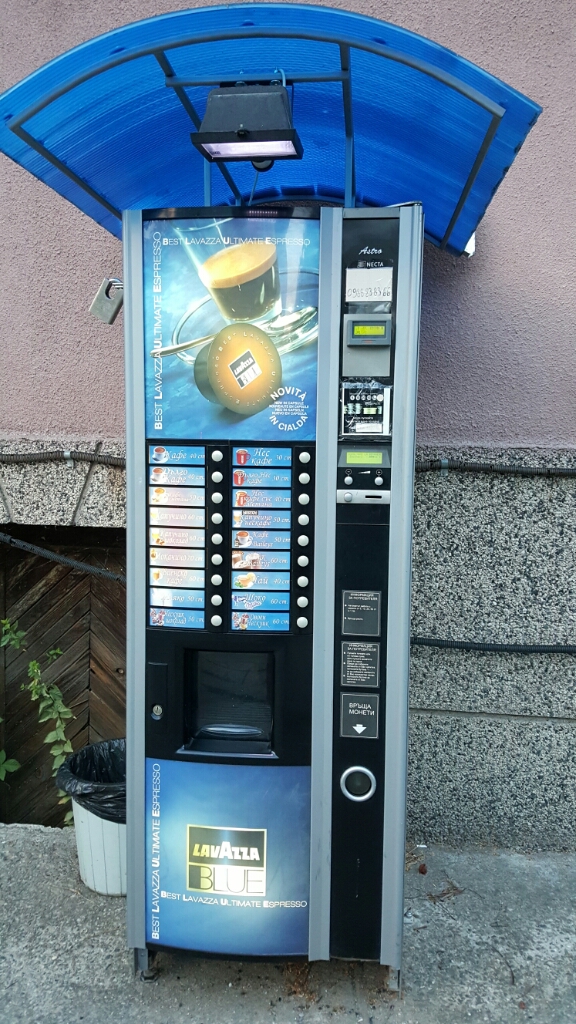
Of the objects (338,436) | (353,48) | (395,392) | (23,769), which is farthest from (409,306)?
(23,769)

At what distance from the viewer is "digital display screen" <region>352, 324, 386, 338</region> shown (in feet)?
7.41

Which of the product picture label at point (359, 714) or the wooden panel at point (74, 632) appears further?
the wooden panel at point (74, 632)

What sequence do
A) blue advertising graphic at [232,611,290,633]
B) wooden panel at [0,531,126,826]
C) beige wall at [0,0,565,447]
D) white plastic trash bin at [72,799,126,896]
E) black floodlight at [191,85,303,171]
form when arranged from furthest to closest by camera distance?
wooden panel at [0,531,126,826] → beige wall at [0,0,565,447] → white plastic trash bin at [72,799,126,896] → blue advertising graphic at [232,611,290,633] → black floodlight at [191,85,303,171]

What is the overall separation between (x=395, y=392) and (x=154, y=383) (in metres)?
0.75

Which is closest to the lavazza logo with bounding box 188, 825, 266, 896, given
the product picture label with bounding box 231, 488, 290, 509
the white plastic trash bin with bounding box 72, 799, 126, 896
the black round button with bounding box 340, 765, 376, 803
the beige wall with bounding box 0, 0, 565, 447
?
the black round button with bounding box 340, 765, 376, 803

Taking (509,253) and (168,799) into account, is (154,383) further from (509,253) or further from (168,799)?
(509,253)

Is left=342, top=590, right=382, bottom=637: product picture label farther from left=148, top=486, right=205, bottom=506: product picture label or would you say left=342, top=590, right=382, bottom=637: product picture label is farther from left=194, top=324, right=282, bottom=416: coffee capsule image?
left=194, top=324, right=282, bottom=416: coffee capsule image

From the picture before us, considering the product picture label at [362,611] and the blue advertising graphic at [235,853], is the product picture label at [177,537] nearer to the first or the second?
the product picture label at [362,611]

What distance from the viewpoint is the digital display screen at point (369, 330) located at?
2.26 metres

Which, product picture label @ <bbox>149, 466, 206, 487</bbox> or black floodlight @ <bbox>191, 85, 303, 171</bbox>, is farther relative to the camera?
product picture label @ <bbox>149, 466, 206, 487</bbox>

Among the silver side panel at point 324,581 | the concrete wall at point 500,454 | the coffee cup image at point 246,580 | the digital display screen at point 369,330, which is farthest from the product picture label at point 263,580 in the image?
the concrete wall at point 500,454

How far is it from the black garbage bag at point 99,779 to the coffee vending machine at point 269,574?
54 centimetres

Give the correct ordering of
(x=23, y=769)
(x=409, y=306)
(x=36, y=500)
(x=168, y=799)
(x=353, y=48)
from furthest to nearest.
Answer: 1. (x=23, y=769)
2. (x=36, y=500)
3. (x=168, y=799)
4. (x=409, y=306)
5. (x=353, y=48)

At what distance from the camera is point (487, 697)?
11.0 ft
